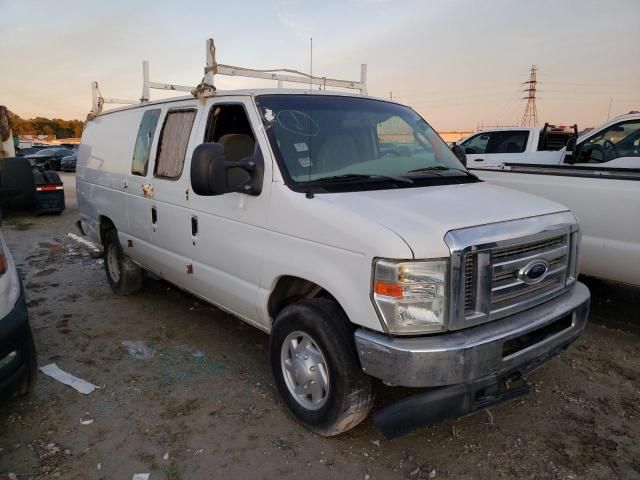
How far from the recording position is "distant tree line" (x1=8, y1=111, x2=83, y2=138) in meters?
90.1

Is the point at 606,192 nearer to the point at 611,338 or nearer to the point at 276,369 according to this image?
the point at 611,338

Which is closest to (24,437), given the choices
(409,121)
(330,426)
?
(330,426)

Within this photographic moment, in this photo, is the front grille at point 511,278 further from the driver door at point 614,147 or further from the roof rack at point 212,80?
the driver door at point 614,147

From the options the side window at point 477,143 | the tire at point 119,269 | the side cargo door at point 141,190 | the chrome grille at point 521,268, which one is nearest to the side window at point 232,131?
the side cargo door at point 141,190

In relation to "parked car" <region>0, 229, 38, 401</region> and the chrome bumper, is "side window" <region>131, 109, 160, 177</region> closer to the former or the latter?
"parked car" <region>0, 229, 38, 401</region>

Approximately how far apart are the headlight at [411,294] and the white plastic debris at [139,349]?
2.61 metres

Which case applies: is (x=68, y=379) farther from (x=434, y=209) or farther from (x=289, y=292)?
(x=434, y=209)

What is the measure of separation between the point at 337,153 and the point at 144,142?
235 cm

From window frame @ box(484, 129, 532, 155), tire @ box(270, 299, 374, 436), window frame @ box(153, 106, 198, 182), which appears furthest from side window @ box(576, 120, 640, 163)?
tire @ box(270, 299, 374, 436)

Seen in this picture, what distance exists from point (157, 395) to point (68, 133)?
105 meters

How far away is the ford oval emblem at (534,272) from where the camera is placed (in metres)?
2.77

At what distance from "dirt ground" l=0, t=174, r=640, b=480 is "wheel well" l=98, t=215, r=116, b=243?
4.17ft

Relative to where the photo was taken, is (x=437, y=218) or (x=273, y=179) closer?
(x=437, y=218)

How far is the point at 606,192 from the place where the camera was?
4.47 metres
